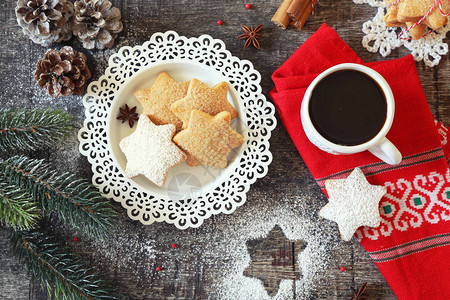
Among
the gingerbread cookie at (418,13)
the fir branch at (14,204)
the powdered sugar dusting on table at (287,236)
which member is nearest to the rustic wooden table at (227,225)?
the powdered sugar dusting on table at (287,236)

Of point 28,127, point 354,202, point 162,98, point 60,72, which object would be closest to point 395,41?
point 354,202

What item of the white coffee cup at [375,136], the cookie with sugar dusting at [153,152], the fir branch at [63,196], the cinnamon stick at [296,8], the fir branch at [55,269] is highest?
the cinnamon stick at [296,8]

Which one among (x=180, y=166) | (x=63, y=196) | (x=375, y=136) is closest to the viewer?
(x=375, y=136)

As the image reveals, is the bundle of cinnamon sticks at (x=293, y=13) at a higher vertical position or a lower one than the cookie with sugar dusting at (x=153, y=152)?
higher

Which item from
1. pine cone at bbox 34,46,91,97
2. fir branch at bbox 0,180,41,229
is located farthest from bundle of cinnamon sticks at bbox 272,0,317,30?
fir branch at bbox 0,180,41,229

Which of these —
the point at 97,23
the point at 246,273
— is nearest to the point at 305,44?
the point at 97,23

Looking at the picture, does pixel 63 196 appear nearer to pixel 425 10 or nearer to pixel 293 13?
pixel 293 13

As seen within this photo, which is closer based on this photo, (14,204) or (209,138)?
(14,204)

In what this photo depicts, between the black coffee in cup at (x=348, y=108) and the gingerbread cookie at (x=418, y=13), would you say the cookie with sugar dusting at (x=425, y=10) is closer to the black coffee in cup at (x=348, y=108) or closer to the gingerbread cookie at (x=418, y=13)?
the gingerbread cookie at (x=418, y=13)
